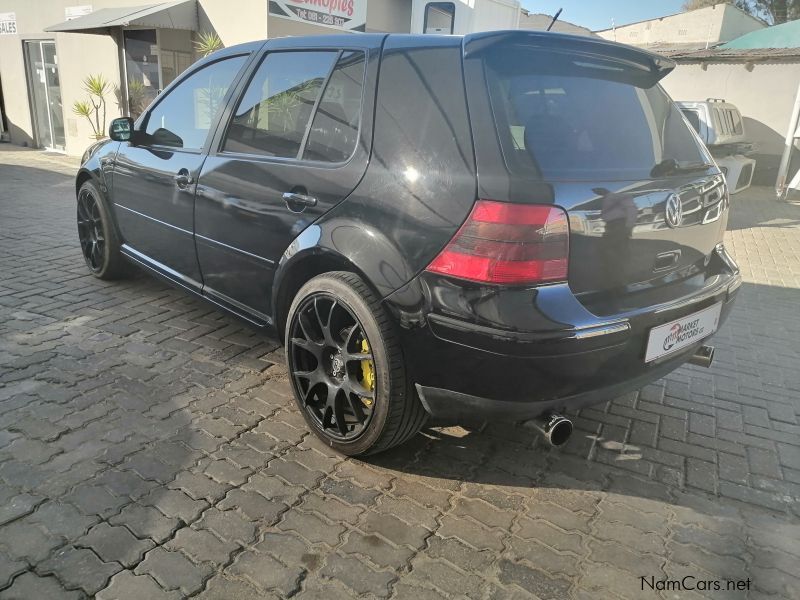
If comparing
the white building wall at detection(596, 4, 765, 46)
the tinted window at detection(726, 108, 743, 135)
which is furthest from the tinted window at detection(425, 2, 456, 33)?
the white building wall at detection(596, 4, 765, 46)

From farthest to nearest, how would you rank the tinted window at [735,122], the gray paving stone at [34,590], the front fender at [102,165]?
the tinted window at [735,122]
the front fender at [102,165]
the gray paving stone at [34,590]

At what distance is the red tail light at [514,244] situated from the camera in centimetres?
202

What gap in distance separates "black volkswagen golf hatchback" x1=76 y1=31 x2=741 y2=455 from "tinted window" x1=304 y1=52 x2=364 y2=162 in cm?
1

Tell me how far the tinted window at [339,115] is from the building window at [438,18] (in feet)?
35.0

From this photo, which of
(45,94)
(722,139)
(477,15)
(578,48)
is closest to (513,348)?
(578,48)

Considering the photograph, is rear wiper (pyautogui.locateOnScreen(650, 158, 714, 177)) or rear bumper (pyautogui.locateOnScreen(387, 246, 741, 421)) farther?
rear wiper (pyautogui.locateOnScreen(650, 158, 714, 177))

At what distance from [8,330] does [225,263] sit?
1756 millimetres

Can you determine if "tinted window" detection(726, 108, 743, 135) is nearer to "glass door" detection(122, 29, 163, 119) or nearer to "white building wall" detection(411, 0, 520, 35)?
"white building wall" detection(411, 0, 520, 35)

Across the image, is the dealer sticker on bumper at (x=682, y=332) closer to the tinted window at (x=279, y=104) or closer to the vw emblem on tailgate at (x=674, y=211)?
the vw emblem on tailgate at (x=674, y=211)

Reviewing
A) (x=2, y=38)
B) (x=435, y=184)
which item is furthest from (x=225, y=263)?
(x=2, y=38)

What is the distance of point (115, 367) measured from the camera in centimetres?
338

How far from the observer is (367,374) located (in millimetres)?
2576

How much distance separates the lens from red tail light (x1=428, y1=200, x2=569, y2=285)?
6.62 ft

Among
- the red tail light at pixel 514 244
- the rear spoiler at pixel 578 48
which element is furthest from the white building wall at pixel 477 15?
the red tail light at pixel 514 244
